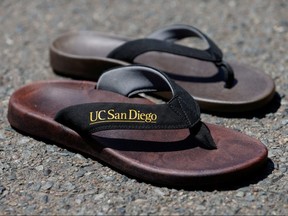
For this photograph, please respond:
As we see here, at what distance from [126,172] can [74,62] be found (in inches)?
30.6

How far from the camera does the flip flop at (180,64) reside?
229 centimetres

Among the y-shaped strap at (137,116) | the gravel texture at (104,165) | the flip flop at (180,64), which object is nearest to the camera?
the gravel texture at (104,165)

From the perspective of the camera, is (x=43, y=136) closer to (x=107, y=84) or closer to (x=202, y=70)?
(x=107, y=84)

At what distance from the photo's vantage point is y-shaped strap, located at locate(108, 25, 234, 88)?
92.3 inches

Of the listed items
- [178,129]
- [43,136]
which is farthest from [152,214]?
[43,136]

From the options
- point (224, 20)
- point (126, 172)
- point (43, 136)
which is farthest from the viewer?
point (224, 20)

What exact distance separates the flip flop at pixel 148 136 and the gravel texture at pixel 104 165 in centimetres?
5

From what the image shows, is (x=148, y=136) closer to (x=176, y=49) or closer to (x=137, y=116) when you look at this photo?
(x=137, y=116)

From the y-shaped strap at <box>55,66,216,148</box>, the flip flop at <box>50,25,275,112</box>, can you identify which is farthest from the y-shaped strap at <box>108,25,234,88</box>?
the y-shaped strap at <box>55,66,216,148</box>

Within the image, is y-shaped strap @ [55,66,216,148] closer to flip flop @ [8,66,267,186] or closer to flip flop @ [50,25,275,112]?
flip flop @ [8,66,267,186]

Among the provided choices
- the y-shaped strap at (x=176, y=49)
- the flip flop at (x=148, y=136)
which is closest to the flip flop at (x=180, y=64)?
the y-shaped strap at (x=176, y=49)

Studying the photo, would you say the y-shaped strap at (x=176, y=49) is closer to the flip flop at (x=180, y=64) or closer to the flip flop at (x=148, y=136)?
the flip flop at (x=180, y=64)

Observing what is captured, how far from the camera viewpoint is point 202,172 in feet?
5.84

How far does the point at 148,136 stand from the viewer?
1.94 metres
